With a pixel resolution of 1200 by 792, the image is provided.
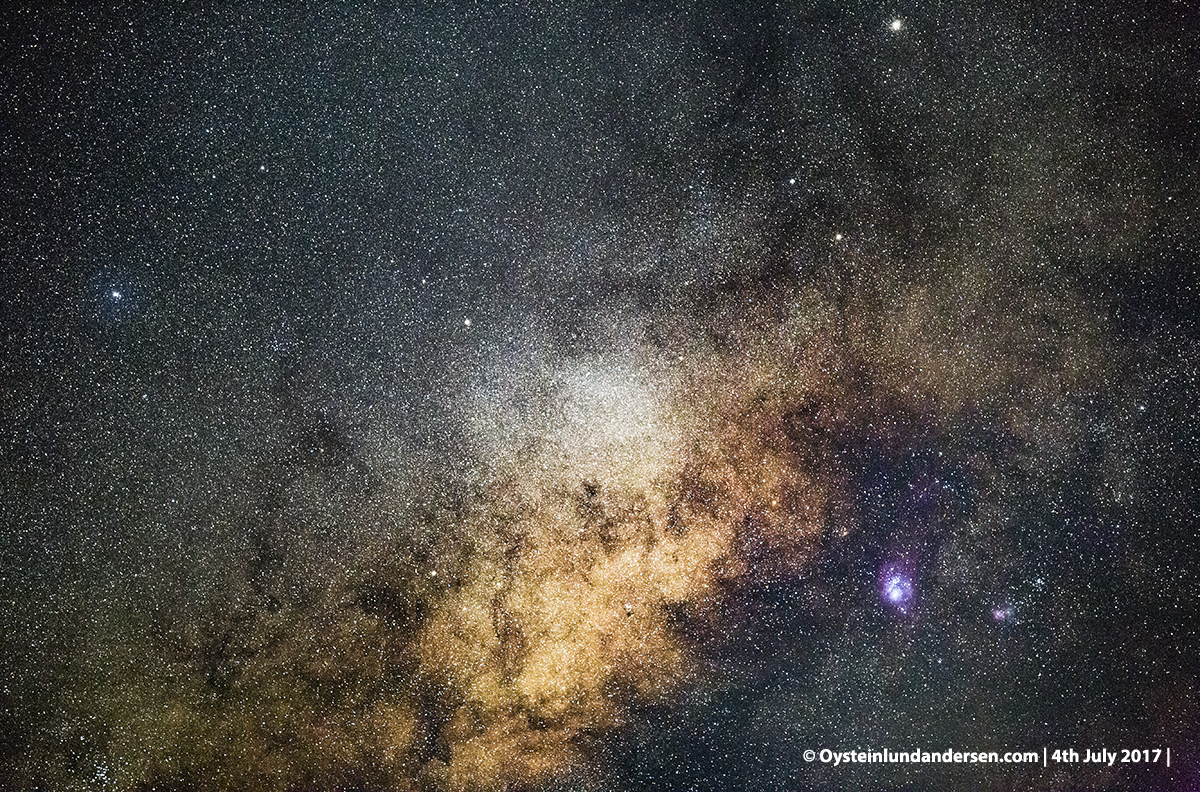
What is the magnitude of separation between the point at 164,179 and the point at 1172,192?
6.70m

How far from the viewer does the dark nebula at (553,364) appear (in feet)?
12.0

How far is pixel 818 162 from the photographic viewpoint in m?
3.72

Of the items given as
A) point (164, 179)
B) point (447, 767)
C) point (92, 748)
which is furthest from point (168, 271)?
point (447, 767)

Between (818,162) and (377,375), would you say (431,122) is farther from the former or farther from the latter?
(818,162)

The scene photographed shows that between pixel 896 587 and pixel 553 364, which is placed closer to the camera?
pixel 553 364

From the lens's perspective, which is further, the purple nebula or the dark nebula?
the purple nebula

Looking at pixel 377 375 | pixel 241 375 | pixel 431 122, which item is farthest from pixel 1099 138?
pixel 241 375

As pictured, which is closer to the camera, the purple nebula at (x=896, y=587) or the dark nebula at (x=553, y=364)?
the dark nebula at (x=553, y=364)

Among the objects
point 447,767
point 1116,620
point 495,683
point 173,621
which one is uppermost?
point 1116,620

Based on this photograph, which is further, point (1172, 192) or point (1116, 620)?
point (1116, 620)

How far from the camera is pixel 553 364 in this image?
12.4ft

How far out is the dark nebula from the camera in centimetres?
367

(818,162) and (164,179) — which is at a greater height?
(818,162)

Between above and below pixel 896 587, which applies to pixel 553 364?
above
